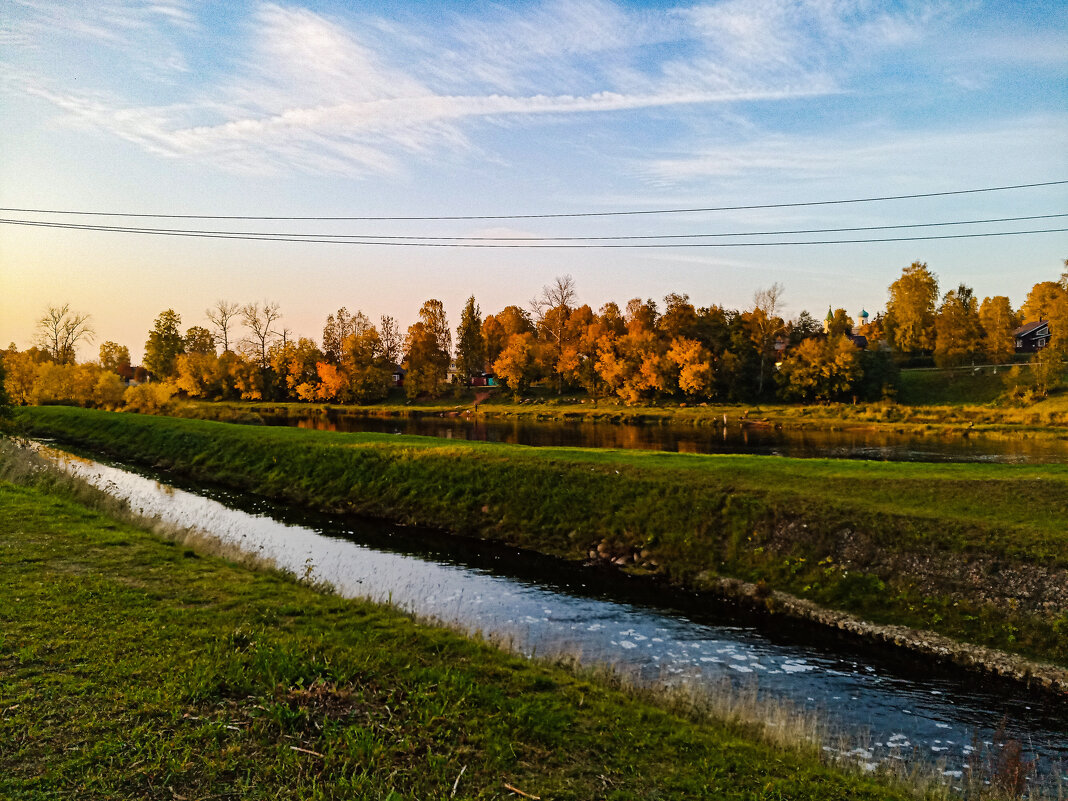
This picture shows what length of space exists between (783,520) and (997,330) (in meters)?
94.5

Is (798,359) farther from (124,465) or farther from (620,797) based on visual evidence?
(620,797)

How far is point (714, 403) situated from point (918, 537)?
6635 centimetres

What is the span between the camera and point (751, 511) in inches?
784

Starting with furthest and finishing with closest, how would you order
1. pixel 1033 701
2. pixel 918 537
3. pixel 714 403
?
pixel 714 403 → pixel 918 537 → pixel 1033 701

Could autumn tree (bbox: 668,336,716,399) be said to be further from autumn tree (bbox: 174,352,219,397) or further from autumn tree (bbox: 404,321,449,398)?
autumn tree (bbox: 174,352,219,397)

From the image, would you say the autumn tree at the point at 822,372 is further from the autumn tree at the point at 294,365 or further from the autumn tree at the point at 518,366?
the autumn tree at the point at 294,365

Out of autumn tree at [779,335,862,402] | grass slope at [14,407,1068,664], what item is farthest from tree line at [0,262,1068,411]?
grass slope at [14,407,1068,664]

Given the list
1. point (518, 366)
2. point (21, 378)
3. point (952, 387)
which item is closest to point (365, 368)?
point (518, 366)

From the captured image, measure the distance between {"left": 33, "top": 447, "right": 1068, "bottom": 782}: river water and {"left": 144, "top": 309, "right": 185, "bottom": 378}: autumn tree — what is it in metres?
103

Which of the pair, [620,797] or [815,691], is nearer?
[620,797]

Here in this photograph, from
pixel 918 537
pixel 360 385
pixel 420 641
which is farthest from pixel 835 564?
pixel 360 385

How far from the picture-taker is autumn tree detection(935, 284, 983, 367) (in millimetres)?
90062

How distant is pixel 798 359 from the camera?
3246 inches

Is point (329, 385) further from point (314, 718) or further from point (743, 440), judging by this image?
point (314, 718)
